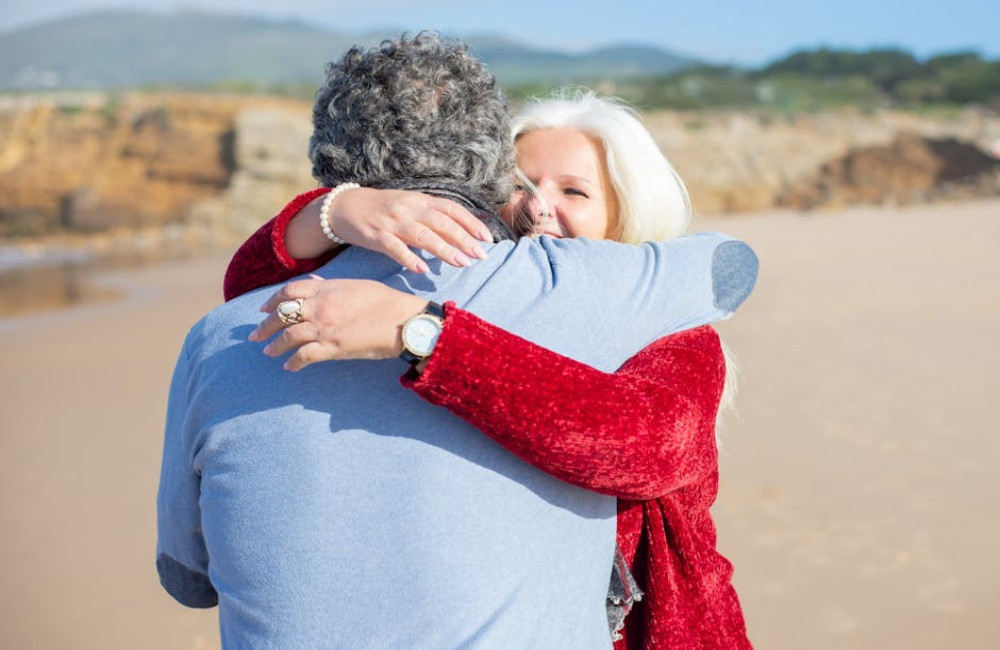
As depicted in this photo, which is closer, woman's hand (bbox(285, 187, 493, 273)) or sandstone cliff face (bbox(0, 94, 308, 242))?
woman's hand (bbox(285, 187, 493, 273))

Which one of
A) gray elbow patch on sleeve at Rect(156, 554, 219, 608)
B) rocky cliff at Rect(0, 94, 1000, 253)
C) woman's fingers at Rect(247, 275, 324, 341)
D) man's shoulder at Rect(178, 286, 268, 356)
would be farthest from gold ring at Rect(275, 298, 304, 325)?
rocky cliff at Rect(0, 94, 1000, 253)

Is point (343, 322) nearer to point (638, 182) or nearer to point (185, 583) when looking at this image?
point (185, 583)

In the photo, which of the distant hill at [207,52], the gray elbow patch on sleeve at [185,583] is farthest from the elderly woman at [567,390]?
the distant hill at [207,52]

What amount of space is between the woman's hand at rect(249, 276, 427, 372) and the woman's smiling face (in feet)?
2.83

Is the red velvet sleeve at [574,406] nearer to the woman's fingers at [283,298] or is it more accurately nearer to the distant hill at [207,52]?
the woman's fingers at [283,298]

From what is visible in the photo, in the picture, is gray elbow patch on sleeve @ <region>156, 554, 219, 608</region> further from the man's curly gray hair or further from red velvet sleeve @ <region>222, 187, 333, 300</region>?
the man's curly gray hair

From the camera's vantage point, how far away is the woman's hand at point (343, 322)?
1375 millimetres

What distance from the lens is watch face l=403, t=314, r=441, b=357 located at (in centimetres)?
135

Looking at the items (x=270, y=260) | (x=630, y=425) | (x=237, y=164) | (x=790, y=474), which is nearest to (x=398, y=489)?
(x=630, y=425)

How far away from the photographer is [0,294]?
47.5 ft

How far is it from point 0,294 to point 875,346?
40.0 feet

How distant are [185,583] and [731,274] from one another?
1.20 meters

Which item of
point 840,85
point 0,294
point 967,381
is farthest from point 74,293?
point 840,85

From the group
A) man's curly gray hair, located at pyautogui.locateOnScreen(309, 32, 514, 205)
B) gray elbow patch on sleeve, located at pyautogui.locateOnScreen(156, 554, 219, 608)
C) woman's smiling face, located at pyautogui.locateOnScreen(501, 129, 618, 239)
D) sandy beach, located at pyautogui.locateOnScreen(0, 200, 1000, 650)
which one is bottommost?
sandy beach, located at pyautogui.locateOnScreen(0, 200, 1000, 650)
